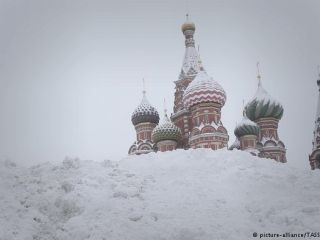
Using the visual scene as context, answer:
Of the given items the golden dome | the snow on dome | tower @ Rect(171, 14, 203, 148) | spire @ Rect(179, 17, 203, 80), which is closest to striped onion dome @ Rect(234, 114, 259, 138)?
the snow on dome

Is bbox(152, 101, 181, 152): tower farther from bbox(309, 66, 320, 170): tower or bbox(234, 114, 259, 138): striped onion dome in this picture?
bbox(309, 66, 320, 170): tower

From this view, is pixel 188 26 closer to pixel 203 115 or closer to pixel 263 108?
pixel 263 108

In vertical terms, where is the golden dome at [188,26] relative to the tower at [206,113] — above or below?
above

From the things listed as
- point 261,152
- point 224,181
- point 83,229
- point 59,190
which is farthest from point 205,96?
point 83,229

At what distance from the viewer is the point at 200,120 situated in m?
25.0

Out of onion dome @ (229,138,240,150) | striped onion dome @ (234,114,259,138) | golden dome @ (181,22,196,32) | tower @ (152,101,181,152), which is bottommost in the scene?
tower @ (152,101,181,152)

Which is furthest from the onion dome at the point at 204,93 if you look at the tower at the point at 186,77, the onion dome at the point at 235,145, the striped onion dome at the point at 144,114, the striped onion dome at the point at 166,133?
the onion dome at the point at 235,145

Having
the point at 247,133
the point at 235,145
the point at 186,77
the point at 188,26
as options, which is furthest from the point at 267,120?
the point at 188,26

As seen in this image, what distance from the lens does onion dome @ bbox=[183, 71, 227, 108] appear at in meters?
24.8

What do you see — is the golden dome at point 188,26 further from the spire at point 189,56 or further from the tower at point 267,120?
→ the tower at point 267,120

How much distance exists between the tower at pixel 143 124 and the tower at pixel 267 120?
594cm

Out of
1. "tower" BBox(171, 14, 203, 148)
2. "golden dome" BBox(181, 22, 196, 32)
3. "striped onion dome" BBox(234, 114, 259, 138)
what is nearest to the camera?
"striped onion dome" BBox(234, 114, 259, 138)

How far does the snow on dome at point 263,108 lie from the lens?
94.4 feet

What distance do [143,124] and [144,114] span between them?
65 cm
